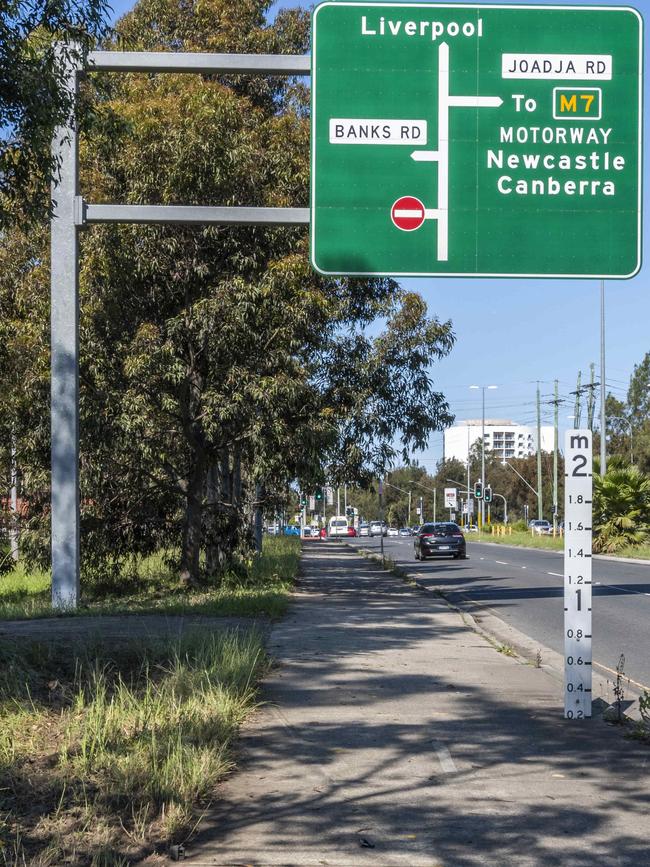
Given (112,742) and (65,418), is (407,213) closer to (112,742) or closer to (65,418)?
(65,418)

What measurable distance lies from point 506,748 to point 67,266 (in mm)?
9545

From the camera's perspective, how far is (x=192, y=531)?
858 inches

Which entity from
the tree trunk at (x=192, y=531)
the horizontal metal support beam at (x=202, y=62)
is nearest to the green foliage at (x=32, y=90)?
the horizontal metal support beam at (x=202, y=62)

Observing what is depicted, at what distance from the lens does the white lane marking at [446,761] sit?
7.03m

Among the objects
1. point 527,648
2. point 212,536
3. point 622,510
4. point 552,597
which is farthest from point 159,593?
point 622,510

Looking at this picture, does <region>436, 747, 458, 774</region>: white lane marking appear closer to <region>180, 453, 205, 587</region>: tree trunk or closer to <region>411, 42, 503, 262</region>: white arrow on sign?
<region>411, 42, 503, 262</region>: white arrow on sign

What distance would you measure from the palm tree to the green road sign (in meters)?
33.1

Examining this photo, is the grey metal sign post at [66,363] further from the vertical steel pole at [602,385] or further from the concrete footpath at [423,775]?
the vertical steel pole at [602,385]

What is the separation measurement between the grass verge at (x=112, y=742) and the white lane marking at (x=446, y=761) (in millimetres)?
1288

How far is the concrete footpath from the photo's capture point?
18.0ft

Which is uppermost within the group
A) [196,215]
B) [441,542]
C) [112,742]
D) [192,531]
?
[196,215]

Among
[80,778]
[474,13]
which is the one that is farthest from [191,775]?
[474,13]

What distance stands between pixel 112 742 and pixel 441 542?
36186 mm

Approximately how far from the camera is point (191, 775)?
20.3ft
